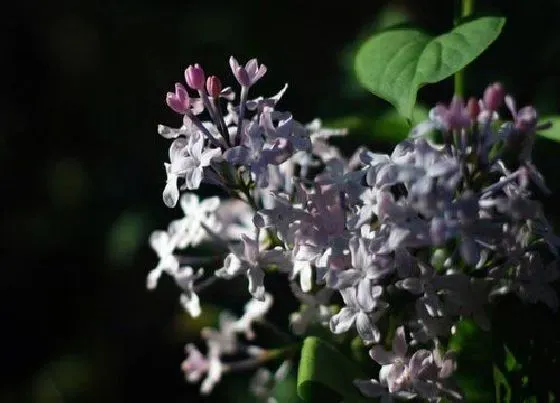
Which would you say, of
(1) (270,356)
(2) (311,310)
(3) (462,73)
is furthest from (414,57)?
(1) (270,356)

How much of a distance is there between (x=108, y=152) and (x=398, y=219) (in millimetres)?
1457

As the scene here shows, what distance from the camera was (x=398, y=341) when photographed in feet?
2.28

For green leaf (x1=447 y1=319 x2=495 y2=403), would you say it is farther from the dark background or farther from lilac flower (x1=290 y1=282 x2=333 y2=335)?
the dark background

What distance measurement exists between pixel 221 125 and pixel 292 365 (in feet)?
1.06

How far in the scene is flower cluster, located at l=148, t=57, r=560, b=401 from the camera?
0.61 metres

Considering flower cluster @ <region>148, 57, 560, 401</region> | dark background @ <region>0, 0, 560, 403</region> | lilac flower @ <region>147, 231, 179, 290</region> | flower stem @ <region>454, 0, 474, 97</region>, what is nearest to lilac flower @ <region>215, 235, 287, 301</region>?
flower cluster @ <region>148, 57, 560, 401</region>

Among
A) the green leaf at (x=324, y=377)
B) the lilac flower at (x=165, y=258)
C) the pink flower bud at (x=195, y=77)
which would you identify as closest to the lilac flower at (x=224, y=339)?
the lilac flower at (x=165, y=258)

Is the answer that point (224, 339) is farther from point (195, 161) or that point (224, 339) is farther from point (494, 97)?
point (494, 97)

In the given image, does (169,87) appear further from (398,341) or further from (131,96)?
(398,341)

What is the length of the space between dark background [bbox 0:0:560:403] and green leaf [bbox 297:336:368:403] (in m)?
0.63

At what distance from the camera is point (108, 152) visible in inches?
78.7

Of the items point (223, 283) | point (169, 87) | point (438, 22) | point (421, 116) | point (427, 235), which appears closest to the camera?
point (427, 235)

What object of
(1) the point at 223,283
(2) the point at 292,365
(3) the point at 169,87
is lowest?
(1) the point at 223,283

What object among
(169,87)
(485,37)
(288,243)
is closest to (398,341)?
(288,243)
